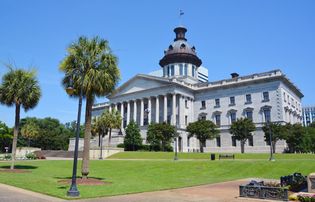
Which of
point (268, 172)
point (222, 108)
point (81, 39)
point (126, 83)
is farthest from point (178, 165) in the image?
point (126, 83)

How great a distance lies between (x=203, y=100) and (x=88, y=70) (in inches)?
2491

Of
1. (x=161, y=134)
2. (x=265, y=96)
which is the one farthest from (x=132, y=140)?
(x=265, y=96)

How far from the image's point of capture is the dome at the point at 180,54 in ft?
308

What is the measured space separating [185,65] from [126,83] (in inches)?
760

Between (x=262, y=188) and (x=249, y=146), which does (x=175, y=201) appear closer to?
(x=262, y=188)

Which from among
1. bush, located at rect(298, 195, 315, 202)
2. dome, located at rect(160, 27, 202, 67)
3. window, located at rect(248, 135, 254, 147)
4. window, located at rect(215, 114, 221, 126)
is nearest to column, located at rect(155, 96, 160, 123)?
window, located at rect(215, 114, 221, 126)

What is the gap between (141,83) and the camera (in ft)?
292

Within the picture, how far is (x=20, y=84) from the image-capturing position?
105ft

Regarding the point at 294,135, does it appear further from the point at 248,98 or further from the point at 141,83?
the point at 141,83

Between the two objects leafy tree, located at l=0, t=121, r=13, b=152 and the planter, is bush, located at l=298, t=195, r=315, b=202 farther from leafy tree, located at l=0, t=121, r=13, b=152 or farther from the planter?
leafy tree, located at l=0, t=121, r=13, b=152

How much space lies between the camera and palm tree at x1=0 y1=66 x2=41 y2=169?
31766 mm

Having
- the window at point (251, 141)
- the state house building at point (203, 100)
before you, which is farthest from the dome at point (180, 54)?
the window at point (251, 141)

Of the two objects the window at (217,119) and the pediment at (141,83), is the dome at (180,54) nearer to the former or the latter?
the pediment at (141,83)

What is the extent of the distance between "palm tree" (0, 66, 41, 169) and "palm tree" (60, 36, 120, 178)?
976cm
